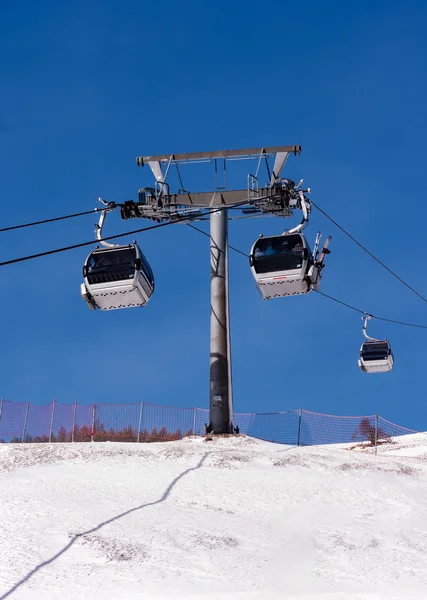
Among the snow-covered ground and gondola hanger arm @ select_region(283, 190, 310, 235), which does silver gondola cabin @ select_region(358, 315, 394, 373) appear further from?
the snow-covered ground

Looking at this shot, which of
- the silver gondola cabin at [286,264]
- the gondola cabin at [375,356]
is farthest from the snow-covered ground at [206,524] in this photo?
the gondola cabin at [375,356]

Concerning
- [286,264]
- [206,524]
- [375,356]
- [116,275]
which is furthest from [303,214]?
[206,524]

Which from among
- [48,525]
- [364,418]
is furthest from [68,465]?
[364,418]

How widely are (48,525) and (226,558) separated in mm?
2852

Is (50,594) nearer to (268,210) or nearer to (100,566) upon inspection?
(100,566)

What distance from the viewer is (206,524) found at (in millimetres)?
14297

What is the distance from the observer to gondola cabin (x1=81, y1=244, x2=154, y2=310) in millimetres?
22172

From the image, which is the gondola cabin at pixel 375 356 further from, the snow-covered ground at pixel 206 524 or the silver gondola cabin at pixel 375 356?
the snow-covered ground at pixel 206 524

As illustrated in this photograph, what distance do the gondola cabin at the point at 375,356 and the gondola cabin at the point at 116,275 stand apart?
10808 mm

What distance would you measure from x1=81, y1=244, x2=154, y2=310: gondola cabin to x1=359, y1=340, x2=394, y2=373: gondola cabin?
1081 cm

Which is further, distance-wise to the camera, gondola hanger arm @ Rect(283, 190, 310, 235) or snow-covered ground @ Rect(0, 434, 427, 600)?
gondola hanger arm @ Rect(283, 190, 310, 235)

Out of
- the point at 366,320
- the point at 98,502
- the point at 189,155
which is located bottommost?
the point at 98,502

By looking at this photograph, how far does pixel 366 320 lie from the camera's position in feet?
106

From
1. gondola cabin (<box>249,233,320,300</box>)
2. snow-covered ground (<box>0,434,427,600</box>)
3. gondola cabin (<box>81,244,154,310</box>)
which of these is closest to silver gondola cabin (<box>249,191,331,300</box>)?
gondola cabin (<box>249,233,320,300</box>)
